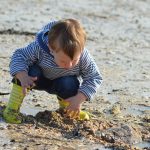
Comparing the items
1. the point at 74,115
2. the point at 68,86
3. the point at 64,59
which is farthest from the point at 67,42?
the point at 74,115

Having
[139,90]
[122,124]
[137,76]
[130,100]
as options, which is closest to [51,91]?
[122,124]

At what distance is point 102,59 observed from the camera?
704 centimetres

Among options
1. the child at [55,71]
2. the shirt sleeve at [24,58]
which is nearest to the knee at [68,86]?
the child at [55,71]

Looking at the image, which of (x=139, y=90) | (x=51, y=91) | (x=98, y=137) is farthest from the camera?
(x=139, y=90)

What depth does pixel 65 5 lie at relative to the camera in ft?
33.1

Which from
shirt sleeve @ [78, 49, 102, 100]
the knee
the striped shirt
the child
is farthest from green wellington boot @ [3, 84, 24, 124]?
shirt sleeve @ [78, 49, 102, 100]

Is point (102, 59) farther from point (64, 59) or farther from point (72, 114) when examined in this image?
point (64, 59)

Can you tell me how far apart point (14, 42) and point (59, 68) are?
9.66 ft

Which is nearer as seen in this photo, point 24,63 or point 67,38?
point 67,38

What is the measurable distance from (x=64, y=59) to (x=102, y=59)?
283cm

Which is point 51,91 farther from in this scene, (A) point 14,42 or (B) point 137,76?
(A) point 14,42

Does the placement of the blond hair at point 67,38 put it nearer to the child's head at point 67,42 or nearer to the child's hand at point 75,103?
the child's head at point 67,42

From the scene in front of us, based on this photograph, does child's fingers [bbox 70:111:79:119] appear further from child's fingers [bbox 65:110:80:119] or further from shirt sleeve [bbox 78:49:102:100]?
shirt sleeve [bbox 78:49:102:100]

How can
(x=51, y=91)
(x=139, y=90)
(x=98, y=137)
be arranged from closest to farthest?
(x=98, y=137)
(x=51, y=91)
(x=139, y=90)
